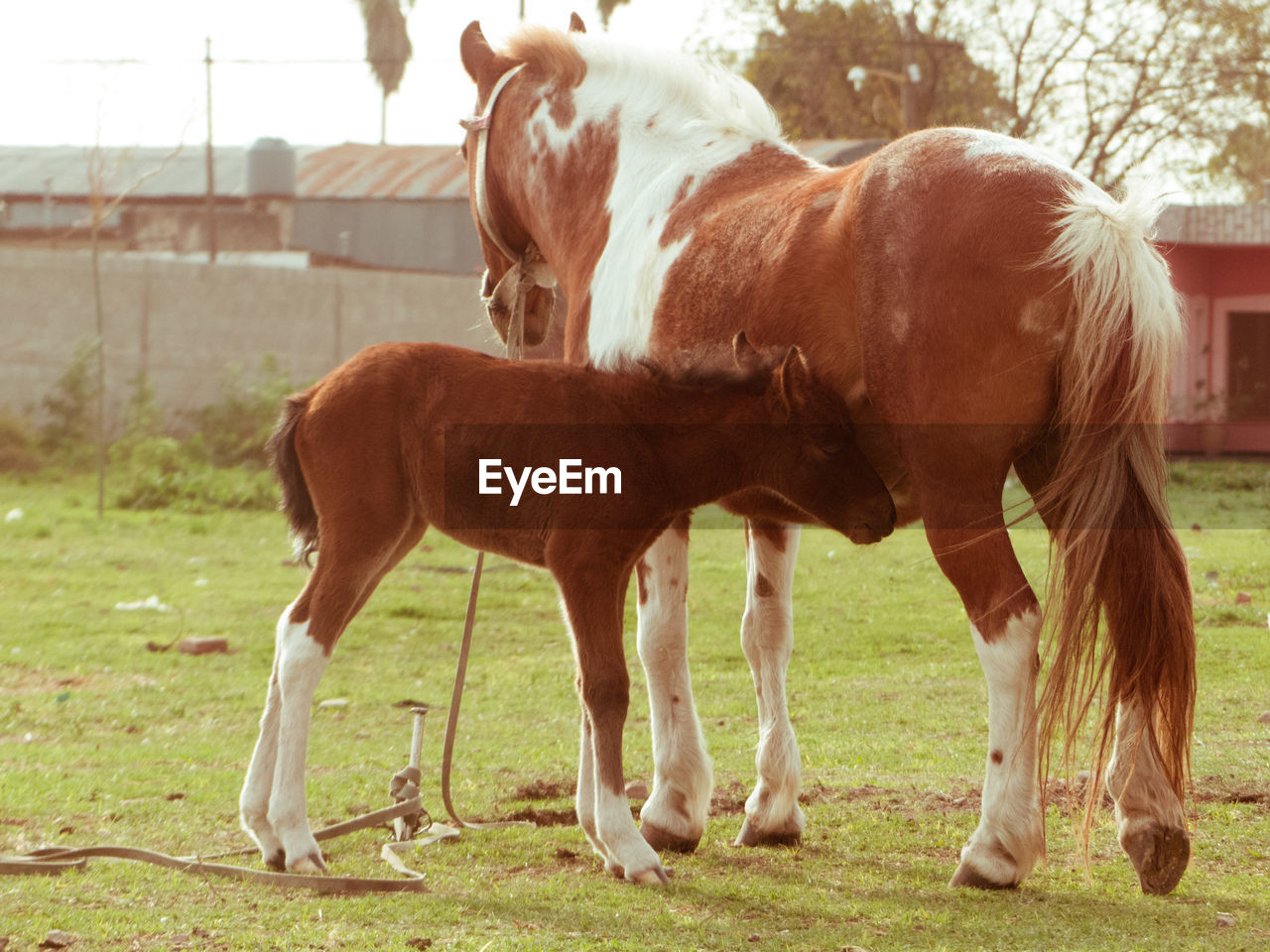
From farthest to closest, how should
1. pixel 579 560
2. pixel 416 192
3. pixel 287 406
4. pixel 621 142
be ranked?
pixel 416 192
pixel 621 142
pixel 287 406
pixel 579 560

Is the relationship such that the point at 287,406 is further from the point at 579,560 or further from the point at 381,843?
the point at 381,843

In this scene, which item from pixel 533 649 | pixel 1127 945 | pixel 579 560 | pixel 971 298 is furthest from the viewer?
pixel 533 649

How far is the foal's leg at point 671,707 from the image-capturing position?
456 cm

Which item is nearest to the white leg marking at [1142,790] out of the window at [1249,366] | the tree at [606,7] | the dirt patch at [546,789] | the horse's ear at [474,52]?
the dirt patch at [546,789]

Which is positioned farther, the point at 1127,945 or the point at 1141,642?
the point at 1141,642

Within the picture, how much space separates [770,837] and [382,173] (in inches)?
1150

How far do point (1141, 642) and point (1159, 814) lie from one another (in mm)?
484

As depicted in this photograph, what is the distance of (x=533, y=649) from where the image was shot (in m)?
8.79

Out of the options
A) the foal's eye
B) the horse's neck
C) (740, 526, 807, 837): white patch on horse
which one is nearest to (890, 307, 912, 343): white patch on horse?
the foal's eye

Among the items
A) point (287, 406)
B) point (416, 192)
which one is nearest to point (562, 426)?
point (287, 406)

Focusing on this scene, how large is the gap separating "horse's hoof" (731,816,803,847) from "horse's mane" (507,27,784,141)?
2.54 meters

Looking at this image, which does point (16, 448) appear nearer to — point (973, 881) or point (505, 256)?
point (505, 256)

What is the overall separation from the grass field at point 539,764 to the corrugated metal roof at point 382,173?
1902 cm

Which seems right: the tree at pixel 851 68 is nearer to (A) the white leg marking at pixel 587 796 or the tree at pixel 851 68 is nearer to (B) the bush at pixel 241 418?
(B) the bush at pixel 241 418
